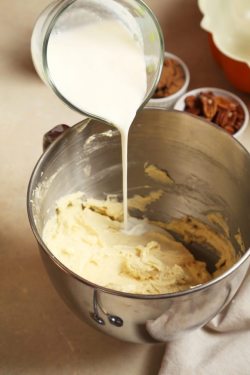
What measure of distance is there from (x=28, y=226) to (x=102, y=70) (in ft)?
0.89

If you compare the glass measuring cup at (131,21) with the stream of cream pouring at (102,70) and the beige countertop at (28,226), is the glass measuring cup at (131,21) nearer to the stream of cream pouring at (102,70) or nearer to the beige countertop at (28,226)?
the stream of cream pouring at (102,70)

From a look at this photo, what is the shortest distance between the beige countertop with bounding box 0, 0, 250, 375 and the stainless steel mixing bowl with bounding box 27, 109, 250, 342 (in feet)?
0.25

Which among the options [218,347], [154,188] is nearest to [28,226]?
[154,188]

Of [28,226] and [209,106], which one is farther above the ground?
[209,106]

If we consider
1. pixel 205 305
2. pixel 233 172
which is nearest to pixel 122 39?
pixel 233 172

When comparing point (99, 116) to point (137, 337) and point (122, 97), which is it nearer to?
point (122, 97)

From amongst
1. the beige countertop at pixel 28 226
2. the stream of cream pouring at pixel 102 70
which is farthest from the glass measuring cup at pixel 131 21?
the beige countertop at pixel 28 226

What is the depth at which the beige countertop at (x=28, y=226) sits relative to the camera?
0.73 m

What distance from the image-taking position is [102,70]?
72 cm

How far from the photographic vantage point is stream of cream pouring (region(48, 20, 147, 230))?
0.71 metres

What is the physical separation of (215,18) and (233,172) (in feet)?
1.30

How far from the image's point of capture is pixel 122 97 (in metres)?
0.72

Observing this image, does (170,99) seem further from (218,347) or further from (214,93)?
(218,347)

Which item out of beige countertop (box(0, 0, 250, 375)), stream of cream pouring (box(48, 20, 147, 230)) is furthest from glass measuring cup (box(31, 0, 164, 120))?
beige countertop (box(0, 0, 250, 375))
